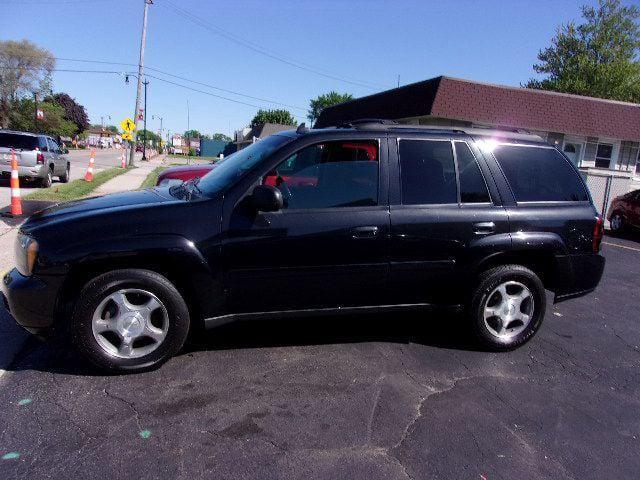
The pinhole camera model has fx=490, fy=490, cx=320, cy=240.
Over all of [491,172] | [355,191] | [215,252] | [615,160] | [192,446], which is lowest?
[192,446]

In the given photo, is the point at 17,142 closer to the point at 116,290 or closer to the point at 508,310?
the point at 116,290

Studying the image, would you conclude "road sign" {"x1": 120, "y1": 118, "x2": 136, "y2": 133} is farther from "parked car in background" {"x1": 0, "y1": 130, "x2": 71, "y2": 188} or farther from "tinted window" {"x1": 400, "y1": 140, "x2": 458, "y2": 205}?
"tinted window" {"x1": 400, "y1": 140, "x2": 458, "y2": 205}

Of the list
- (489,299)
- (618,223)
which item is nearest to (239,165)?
(489,299)

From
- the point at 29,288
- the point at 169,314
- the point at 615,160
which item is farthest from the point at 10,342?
the point at 615,160

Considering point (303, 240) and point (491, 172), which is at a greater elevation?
point (491, 172)

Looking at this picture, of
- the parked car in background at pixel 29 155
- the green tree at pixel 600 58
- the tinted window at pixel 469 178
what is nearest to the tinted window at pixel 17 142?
the parked car in background at pixel 29 155

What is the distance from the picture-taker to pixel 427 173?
3.97 metres

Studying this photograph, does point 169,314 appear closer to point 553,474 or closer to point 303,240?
point 303,240

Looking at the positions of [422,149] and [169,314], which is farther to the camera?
[422,149]

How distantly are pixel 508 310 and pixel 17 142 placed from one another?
579 inches

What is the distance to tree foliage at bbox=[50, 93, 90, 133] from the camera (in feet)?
309

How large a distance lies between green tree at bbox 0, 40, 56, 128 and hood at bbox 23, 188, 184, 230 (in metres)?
75.2

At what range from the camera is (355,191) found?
3.80 m

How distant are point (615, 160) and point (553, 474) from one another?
2434cm
